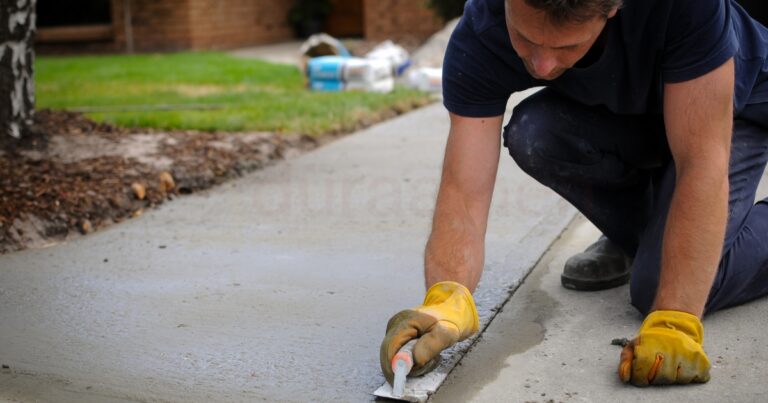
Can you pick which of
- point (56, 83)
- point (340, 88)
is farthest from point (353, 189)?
point (56, 83)

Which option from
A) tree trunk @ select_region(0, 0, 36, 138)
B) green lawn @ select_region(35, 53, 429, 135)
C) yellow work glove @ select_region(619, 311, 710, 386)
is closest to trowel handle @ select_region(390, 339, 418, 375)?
yellow work glove @ select_region(619, 311, 710, 386)

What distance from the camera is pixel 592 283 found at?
2.78 metres

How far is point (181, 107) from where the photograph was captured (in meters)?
6.60

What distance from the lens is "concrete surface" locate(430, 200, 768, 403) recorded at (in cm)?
208

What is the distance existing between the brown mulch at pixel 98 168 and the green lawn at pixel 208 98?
14.2 inches

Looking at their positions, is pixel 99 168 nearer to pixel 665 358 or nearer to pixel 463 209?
pixel 463 209

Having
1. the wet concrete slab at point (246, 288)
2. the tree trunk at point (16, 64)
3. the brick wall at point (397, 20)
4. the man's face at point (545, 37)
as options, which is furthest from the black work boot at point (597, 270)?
the brick wall at point (397, 20)

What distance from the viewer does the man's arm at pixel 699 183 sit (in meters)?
2.11

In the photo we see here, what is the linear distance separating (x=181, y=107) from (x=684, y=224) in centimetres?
504

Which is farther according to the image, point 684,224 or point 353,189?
point 353,189

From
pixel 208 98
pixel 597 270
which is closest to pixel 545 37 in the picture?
pixel 597 270

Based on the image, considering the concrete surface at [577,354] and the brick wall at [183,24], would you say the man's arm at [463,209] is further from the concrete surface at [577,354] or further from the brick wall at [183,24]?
the brick wall at [183,24]

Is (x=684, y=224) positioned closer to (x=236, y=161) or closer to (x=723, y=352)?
(x=723, y=352)

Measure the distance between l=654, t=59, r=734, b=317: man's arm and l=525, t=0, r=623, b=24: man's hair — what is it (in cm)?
35
